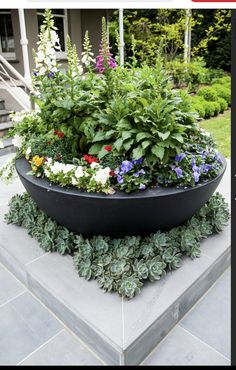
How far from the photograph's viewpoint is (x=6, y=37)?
727 centimetres

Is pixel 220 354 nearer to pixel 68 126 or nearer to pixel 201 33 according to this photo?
pixel 68 126

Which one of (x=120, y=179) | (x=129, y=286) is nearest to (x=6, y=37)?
(x=120, y=179)

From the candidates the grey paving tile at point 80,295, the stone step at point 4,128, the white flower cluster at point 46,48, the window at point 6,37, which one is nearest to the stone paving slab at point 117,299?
the grey paving tile at point 80,295

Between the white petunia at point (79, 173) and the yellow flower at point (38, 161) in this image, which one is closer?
the white petunia at point (79, 173)

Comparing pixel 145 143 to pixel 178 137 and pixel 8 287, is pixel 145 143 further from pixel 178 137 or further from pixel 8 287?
pixel 8 287

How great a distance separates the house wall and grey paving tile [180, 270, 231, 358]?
679cm

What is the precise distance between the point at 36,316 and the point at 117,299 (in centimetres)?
51

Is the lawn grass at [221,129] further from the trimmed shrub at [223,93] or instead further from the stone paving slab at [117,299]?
the stone paving slab at [117,299]

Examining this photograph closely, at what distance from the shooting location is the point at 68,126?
2.13 m

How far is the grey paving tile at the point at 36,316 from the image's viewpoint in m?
1.75

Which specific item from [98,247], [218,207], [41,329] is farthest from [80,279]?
[218,207]

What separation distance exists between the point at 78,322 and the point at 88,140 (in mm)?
1160

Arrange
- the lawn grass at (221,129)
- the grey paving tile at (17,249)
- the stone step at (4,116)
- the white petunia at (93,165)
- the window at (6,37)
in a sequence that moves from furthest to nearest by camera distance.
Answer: the window at (6,37) → the stone step at (4,116) → the lawn grass at (221,129) → the grey paving tile at (17,249) → the white petunia at (93,165)

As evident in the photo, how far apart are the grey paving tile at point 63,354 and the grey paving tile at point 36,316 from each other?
68 millimetres
